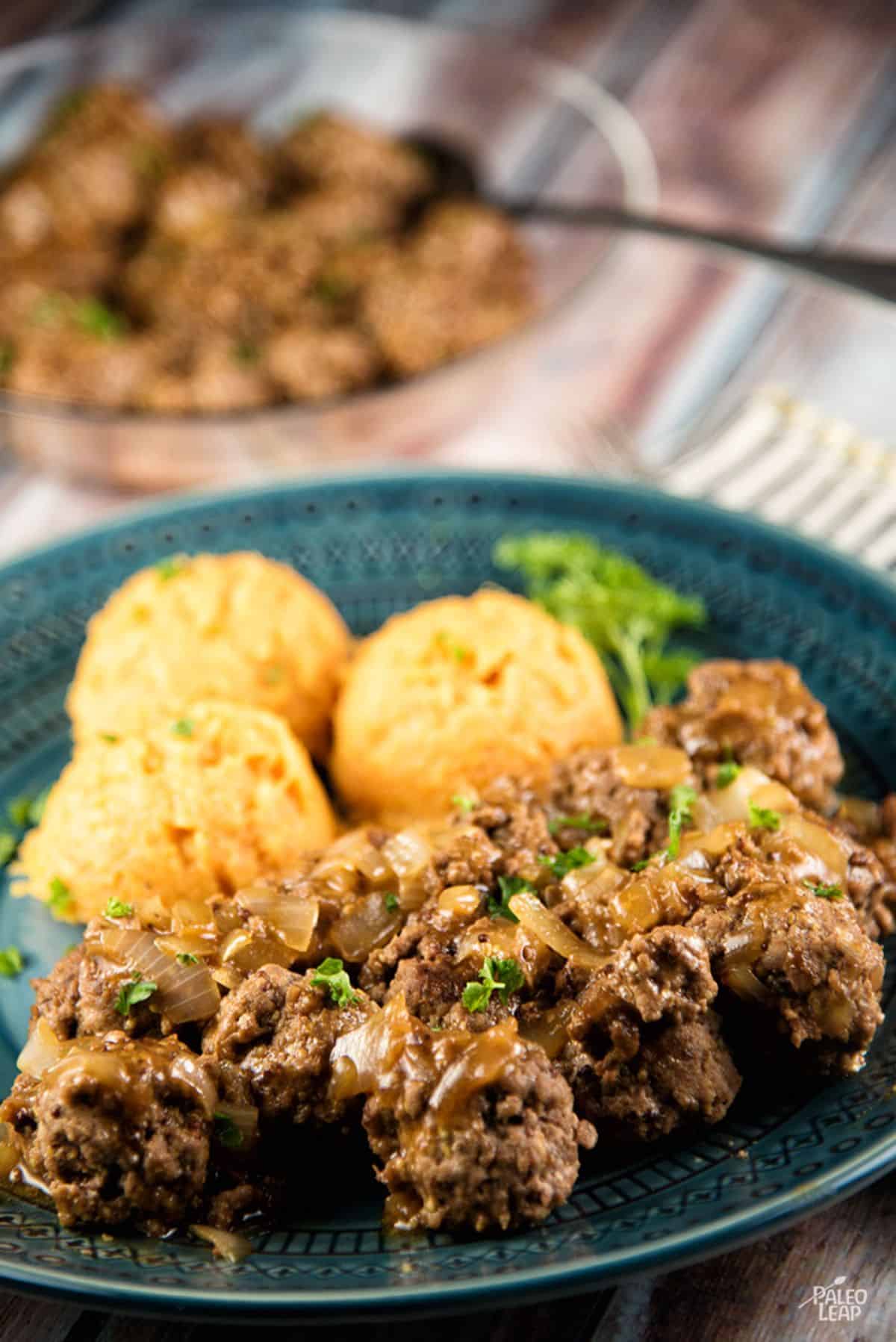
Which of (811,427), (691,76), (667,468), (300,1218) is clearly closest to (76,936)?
(300,1218)

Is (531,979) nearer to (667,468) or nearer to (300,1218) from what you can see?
(300,1218)

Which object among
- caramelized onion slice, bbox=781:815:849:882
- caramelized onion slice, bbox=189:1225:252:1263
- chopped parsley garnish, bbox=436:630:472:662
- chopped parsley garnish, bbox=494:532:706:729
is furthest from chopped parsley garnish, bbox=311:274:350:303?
caramelized onion slice, bbox=189:1225:252:1263

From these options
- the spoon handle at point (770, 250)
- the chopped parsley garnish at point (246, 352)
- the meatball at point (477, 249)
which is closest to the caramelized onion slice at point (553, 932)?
the spoon handle at point (770, 250)

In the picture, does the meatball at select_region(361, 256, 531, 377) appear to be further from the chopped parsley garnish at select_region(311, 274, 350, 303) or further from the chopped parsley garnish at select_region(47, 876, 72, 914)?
the chopped parsley garnish at select_region(47, 876, 72, 914)

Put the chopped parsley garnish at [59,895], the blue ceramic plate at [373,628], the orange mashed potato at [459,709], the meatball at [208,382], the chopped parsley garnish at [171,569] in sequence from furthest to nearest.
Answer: the meatball at [208,382]
the chopped parsley garnish at [171,569]
the orange mashed potato at [459,709]
the chopped parsley garnish at [59,895]
the blue ceramic plate at [373,628]

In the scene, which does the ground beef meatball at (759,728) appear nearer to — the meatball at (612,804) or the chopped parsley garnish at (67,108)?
the meatball at (612,804)

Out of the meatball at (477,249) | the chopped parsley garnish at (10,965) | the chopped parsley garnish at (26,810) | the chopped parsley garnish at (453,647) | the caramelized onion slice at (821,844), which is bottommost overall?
the chopped parsley garnish at (10,965)

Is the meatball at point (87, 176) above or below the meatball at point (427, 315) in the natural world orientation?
below
